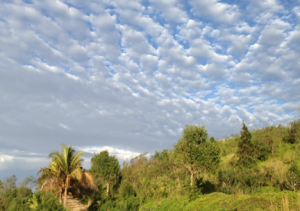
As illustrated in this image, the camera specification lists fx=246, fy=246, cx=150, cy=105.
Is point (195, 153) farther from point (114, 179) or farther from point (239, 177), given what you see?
point (114, 179)

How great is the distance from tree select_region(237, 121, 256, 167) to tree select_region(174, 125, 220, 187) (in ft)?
26.2

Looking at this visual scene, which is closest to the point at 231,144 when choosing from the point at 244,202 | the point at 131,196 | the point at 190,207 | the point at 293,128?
the point at 293,128

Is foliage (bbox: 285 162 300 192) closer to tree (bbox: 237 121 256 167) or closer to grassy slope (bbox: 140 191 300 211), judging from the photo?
grassy slope (bbox: 140 191 300 211)

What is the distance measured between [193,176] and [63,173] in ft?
48.0

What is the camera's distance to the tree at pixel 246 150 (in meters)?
30.4

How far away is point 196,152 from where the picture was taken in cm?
2427

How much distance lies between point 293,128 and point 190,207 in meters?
23.1

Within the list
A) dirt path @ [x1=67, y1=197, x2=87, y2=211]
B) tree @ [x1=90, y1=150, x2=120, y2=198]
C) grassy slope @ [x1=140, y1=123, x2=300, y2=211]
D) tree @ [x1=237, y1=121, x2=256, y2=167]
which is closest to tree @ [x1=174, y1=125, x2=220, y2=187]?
→ grassy slope @ [x1=140, y1=123, x2=300, y2=211]

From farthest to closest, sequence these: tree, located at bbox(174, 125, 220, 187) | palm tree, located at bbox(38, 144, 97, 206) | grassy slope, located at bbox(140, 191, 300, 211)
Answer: palm tree, located at bbox(38, 144, 97, 206), tree, located at bbox(174, 125, 220, 187), grassy slope, located at bbox(140, 191, 300, 211)

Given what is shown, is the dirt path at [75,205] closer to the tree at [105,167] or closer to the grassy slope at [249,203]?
the tree at [105,167]


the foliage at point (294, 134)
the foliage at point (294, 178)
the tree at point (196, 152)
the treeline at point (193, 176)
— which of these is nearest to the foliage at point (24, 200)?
the treeline at point (193, 176)

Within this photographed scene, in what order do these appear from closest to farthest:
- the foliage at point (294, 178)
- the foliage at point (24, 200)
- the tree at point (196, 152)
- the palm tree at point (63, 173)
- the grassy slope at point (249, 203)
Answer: the grassy slope at point (249, 203), the foliage at point (294, 178), the foliage at point (24, 200), the tree at point (196, 152), the palm tree at point (63, 173)

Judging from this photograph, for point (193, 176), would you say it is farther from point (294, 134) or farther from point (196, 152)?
point (294, 134)

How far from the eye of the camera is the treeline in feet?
75.3
